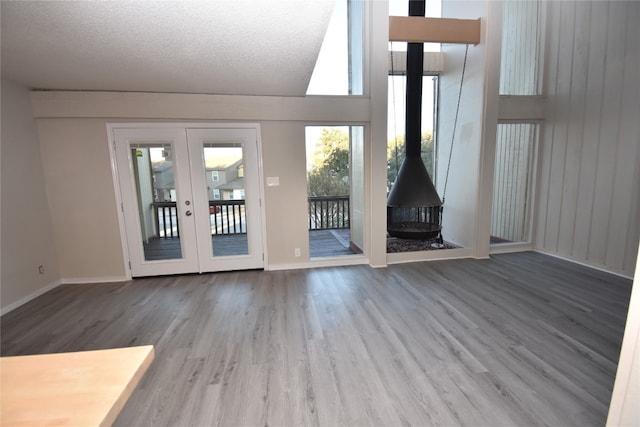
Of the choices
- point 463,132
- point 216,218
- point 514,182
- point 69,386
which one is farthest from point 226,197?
point 514,182

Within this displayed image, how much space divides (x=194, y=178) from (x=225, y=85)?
4.17ft

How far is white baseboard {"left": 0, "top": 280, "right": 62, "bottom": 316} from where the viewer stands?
292cm

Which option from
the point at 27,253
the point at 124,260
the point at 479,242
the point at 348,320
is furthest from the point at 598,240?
the point at 27,253

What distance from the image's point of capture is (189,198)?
3791 millimetres

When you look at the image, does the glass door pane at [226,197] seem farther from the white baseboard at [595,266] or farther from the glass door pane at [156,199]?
the white baseboard at [595,266]

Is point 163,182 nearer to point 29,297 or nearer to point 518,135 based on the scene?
point 29,297

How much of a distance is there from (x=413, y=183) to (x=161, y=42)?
3556mm

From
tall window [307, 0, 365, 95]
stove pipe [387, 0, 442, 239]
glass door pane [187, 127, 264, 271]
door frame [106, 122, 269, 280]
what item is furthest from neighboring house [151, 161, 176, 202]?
stove pipe [387, 0, 442, 239]

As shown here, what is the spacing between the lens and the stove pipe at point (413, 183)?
4.16 m

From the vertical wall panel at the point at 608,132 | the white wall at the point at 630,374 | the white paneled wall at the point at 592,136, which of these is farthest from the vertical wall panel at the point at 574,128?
the white wall at the point at 630,374

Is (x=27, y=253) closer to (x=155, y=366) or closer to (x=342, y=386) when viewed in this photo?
(x=155, y=366)

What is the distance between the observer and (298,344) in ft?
7.54

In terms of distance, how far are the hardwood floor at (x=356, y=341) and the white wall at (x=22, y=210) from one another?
0.24 metres

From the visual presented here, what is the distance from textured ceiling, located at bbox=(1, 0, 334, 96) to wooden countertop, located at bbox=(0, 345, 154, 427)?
1825 mm
